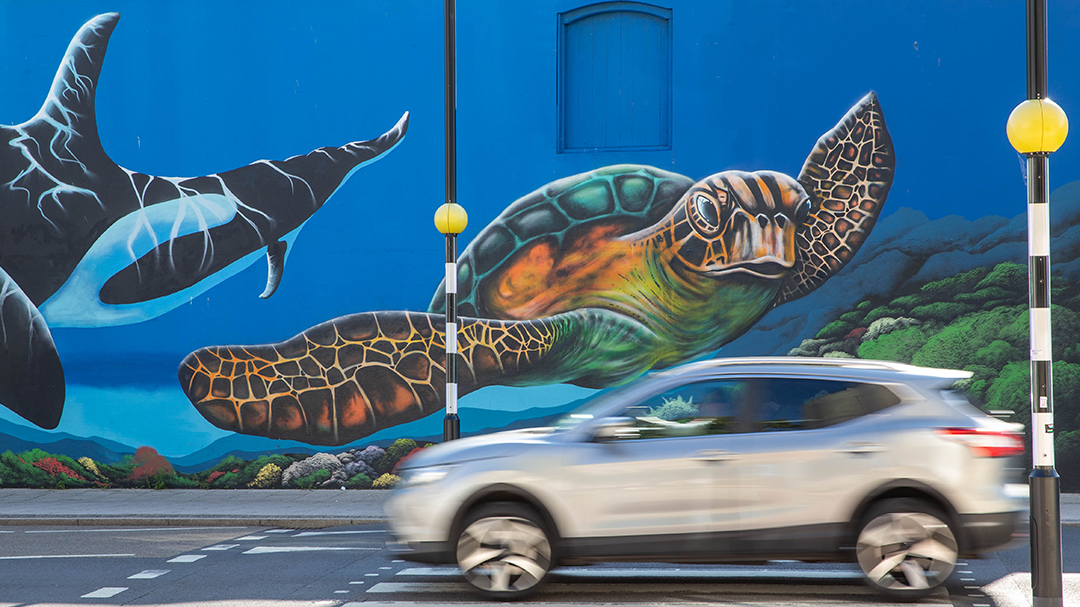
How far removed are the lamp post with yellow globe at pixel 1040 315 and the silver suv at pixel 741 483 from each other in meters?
0.22

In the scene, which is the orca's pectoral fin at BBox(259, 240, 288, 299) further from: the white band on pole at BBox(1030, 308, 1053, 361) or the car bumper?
the white band on pole at BBox(1030, 308, 1053, 361)

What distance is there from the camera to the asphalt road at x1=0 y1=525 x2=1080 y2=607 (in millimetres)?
6789

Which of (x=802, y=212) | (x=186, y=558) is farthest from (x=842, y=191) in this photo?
(x=186, y=558)

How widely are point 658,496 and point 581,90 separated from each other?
858 centimetres

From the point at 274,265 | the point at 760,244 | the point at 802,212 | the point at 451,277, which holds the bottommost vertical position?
the point at 451,277

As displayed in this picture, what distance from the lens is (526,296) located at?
13.6m

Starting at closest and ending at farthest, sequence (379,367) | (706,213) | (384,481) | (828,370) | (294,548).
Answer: (828,370) < (294,548) < (706,213) < (384,481) < (379,367)

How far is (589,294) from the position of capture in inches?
529

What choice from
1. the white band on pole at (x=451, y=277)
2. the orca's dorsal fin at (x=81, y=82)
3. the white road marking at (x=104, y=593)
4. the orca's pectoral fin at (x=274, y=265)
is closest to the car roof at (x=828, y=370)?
the white band on pole at (x=451, y=277)

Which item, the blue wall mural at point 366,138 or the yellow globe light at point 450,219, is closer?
the yellow globe light at point 450,219

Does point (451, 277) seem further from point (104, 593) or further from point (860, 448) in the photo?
point (860, 448)

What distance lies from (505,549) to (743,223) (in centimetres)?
784

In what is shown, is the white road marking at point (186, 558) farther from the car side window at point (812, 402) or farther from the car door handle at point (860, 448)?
the car door handle at point (860, 448)

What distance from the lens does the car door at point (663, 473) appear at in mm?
6461
